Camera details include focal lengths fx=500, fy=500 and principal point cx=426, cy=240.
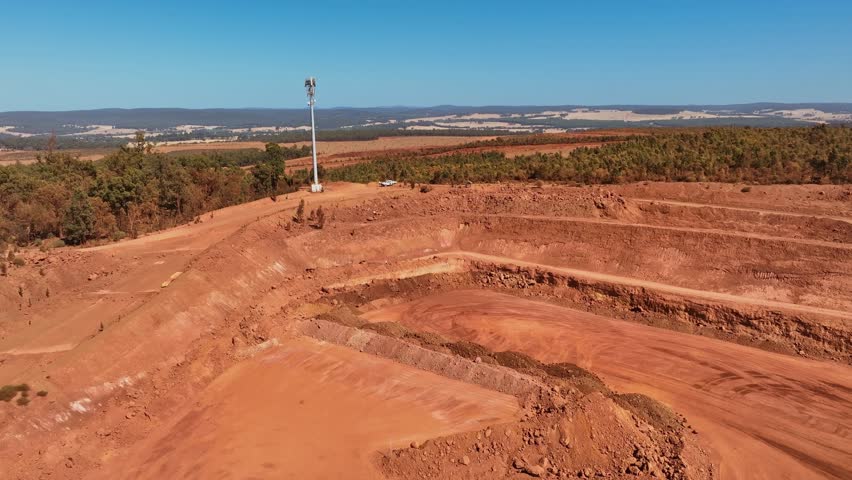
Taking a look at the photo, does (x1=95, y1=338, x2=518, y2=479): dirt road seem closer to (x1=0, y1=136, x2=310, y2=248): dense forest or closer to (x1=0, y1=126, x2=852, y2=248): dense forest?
(x1=0, y1=136, x2=310, y2=248): dense forest

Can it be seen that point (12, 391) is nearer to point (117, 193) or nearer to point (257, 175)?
point (117, 193)

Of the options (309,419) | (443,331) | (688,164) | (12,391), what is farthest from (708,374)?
(688,164)

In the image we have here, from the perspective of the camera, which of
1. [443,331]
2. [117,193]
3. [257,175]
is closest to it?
[443,331]

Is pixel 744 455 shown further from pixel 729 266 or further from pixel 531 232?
pixel 531 232

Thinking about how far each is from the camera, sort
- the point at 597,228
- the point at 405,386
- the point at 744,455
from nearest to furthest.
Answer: the point at 744,455 → the point at 405,386 → the point at 597,228

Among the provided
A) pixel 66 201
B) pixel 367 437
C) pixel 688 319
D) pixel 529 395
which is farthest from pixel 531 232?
pixel 66 201

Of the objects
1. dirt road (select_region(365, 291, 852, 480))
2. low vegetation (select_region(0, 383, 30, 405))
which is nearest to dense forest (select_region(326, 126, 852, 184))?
dirt road (select_region(365, 291, 852, 480))

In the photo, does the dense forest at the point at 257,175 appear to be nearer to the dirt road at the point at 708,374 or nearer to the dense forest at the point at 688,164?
the dense forest at the point at 688,164

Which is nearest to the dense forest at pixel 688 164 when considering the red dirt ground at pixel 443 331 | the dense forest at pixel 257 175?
the dense forest at pixel 257 175
